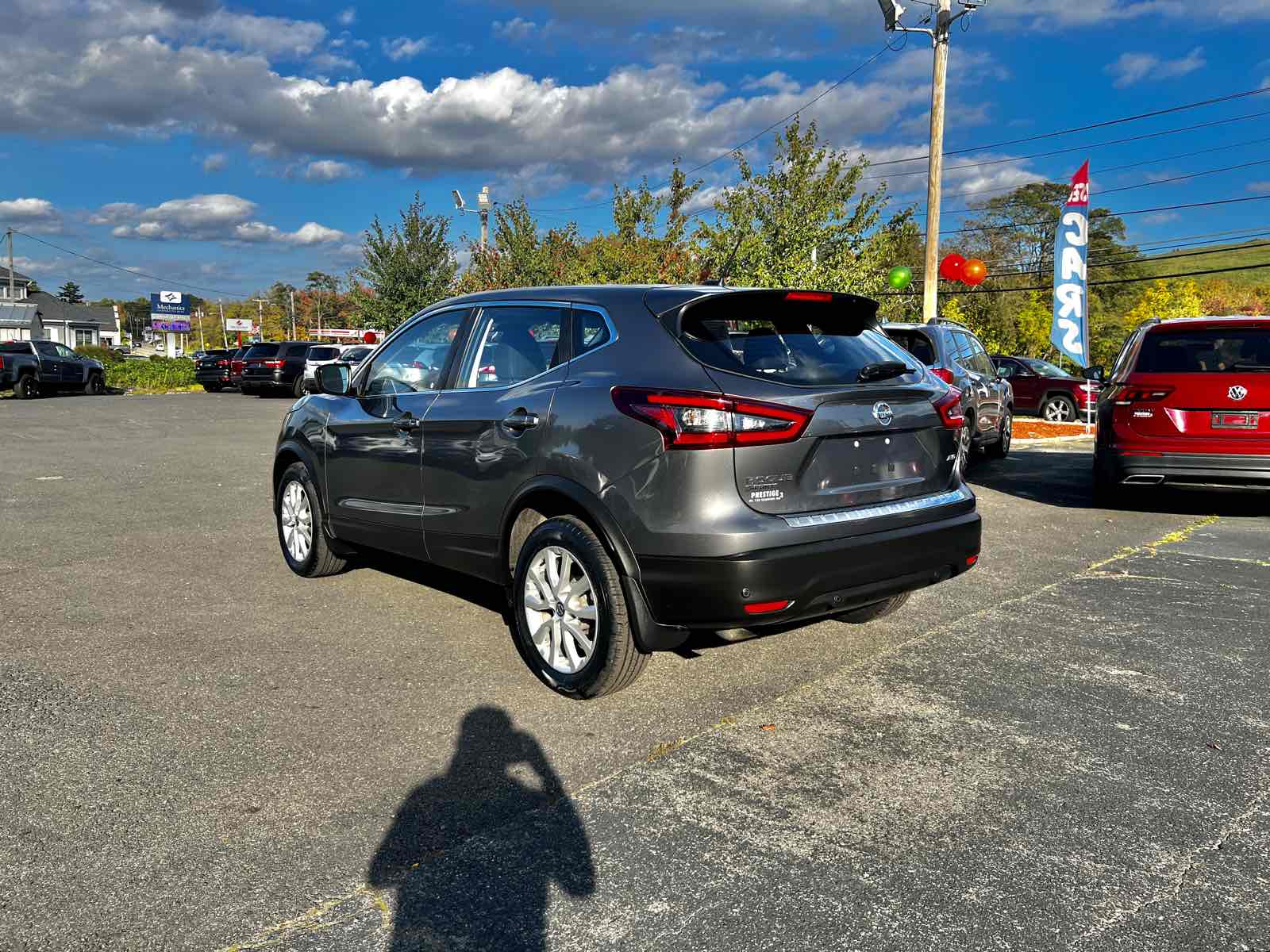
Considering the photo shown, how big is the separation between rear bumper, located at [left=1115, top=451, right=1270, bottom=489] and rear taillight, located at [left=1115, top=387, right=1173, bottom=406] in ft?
1.48

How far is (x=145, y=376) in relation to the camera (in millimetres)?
40625

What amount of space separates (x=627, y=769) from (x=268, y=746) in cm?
136

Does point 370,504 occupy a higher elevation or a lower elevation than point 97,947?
higher

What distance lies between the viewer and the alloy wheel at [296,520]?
21.6ft

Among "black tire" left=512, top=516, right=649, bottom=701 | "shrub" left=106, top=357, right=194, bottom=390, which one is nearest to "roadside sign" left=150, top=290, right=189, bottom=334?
"shrub" left=106, top=357, right=194, bottom=390

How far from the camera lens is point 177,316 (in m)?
112

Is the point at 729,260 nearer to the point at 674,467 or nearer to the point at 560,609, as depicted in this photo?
the point at 560,609

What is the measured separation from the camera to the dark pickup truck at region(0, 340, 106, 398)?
30.8 metres

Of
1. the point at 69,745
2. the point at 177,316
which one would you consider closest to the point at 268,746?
the point at 69,745

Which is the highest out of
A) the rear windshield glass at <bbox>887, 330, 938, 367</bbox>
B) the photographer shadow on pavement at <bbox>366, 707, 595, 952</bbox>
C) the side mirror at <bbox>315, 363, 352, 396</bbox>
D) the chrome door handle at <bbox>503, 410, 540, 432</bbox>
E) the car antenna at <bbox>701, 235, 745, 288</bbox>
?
the car antenna at <bbox>701, 235, 745, 288</bbox>

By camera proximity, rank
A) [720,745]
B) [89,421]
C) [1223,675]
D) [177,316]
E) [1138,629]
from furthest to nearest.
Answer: [177,316]
[89,421]
[1138,629]
[1223,675]
[720,745]

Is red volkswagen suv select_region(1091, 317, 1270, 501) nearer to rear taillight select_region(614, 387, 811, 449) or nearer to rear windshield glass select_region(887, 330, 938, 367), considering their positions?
rear windshield glass select_region(887, 330, 938, 367)

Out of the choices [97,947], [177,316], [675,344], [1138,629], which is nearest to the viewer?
[97,947]

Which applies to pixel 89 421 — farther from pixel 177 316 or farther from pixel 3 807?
pixel 177 316
